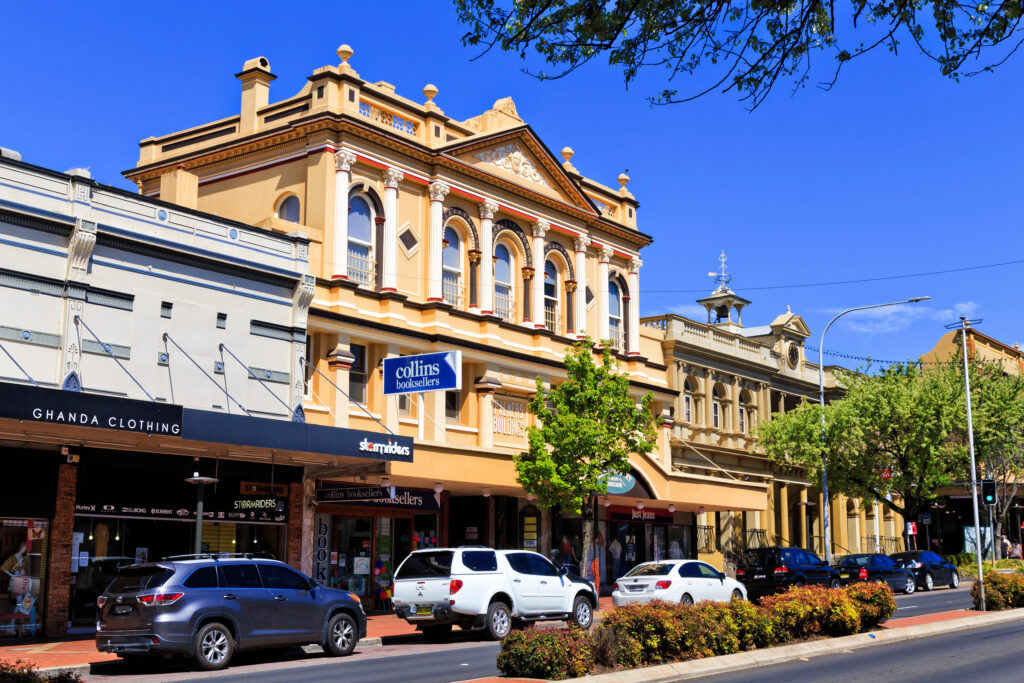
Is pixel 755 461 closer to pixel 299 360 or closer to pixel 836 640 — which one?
pixel 299 360

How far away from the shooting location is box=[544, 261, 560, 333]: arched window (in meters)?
37.3

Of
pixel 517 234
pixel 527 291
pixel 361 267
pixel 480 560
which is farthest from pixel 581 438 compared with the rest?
pixel 480 560

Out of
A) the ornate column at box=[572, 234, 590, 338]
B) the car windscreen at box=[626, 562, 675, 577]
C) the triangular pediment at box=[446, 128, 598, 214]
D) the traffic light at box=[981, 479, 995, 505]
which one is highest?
the triangular pediment at box=[446, 128, 598, 214]

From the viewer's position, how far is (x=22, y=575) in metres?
21.8

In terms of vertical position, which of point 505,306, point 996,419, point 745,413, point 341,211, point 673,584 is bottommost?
point 673,584

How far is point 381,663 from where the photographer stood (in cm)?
1809

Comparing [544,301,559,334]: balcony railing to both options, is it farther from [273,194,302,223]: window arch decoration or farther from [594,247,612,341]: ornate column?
[273,194,302,223]: window arch decoration

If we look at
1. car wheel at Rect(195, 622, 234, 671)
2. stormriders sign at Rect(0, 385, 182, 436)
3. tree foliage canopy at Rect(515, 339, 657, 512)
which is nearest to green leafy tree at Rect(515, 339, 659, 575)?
tree foliage canopy at Rect(515, 339, 657, 512)

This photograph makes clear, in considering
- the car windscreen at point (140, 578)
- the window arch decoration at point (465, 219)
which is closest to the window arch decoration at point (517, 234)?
the window arch decoration at point (465, 219)

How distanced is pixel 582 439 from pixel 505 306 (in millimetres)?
6459

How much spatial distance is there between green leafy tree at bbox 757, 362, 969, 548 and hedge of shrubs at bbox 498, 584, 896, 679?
24695mm

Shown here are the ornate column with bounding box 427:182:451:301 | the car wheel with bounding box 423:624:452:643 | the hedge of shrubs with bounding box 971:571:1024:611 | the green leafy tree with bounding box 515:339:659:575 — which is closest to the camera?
the car wheel with bounding box 423:624:452:643

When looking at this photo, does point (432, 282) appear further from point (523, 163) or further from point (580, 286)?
point (580, 286)

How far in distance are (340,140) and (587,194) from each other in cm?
1156
